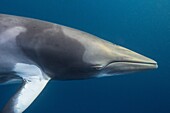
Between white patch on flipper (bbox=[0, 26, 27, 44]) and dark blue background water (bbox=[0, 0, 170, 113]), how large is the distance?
30.3ft

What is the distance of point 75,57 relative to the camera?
717 cm

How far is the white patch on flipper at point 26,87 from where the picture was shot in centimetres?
→ 701

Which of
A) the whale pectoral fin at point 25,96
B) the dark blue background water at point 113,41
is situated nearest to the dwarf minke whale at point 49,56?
the whale pectoral fin at point 25,96

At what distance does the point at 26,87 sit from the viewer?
7316 millimetres

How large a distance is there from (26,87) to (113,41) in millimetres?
13564

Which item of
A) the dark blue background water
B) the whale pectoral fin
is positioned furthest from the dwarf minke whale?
the dark blue background water

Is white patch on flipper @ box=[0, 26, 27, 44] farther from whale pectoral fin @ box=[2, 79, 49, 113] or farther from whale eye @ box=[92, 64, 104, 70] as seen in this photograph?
whale eye @ box=[92, 64, 104, 70]

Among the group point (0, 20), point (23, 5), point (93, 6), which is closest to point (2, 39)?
point (0, 20)

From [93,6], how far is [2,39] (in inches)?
611

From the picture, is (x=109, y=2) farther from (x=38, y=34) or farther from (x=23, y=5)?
(x=38, y=34)

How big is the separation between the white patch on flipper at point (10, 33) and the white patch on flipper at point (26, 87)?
0.63 metres

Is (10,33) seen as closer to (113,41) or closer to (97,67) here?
(97,67)

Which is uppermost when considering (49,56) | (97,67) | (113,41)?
(97,67)

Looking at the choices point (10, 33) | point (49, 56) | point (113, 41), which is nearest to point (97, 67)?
point (49, 56)
